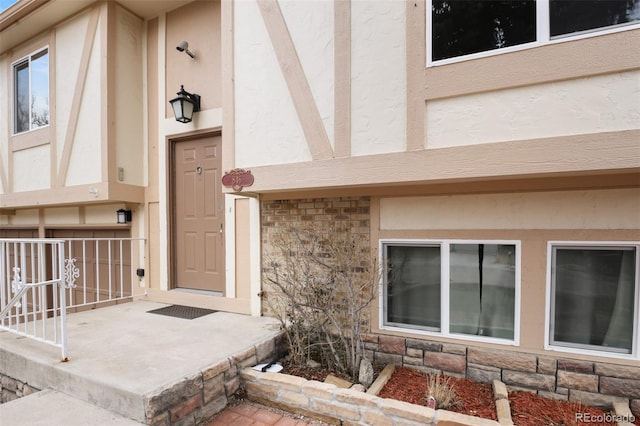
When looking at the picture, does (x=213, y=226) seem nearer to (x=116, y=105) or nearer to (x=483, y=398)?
(x=116, y=105)

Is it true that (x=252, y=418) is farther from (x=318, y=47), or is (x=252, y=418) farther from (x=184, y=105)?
(x=184, y=105)

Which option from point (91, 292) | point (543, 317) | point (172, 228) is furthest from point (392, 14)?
point (91, 292)

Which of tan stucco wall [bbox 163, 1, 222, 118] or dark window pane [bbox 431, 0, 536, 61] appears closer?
dark window pane [bbox 431, 0, 536, 61]

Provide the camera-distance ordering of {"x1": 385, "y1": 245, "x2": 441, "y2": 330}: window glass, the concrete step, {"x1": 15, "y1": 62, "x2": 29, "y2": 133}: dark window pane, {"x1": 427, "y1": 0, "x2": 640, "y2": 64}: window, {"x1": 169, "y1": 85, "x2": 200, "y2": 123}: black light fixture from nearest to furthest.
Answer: the concrete step → {"x1": 427, "y1": 0, "x2": 640, "y2": 64}: window → {"x1": 385, "y1": 245, "x2": 441, "y2": 330}: window glass → {"x1": 169, "y1": 85, "x2": 200, "y2": 123}: black light fixture → {"x1": 15, "y1": 62, "x2": 29, "y2": 133}: dark window pane

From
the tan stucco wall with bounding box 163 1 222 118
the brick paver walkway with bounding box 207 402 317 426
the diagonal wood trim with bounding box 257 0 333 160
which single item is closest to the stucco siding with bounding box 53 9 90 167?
the tan stucco wall with bounding box 163 1 222 118

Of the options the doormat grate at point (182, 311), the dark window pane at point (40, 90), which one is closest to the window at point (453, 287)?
the doormat grate at point (182, 311)

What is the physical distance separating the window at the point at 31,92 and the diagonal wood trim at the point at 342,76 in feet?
18.2

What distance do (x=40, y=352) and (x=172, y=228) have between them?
2.24 m

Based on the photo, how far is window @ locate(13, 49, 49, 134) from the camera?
18.3 feet

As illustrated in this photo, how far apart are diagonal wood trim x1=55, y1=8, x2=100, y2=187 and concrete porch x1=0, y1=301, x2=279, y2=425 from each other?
2.79m

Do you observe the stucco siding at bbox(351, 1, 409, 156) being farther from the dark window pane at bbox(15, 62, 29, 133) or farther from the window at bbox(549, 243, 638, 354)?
the dark window pane at bbox(15, 62, 29, 133)

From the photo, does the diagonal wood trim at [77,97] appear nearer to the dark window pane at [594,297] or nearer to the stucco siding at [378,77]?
the stucco siding at [378,77]

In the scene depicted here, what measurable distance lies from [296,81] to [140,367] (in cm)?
288

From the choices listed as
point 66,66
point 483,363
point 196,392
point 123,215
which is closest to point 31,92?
point 66,66
